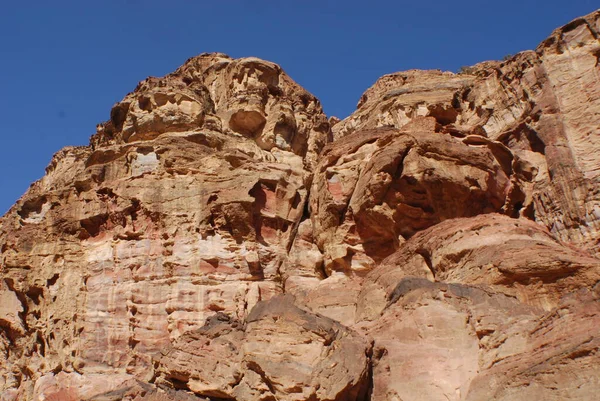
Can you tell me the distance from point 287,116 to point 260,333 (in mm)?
15861

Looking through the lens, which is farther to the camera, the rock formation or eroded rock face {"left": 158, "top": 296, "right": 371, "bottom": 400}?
the rock formation

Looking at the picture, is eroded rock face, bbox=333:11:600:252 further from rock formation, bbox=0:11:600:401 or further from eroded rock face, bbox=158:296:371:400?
eroded rock face, bbox=158:296:371:400

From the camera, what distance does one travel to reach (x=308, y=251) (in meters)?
25.3

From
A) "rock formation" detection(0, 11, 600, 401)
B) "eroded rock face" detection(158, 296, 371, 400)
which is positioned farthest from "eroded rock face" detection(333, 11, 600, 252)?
"eroded rock face" detection(158, 296, 371, 400)

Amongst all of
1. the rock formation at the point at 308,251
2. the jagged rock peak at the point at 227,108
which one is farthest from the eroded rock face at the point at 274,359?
the jagged rock peak at the point at 227,108

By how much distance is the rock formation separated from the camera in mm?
15812

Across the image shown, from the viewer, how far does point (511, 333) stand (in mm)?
15031

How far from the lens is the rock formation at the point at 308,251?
623 inches

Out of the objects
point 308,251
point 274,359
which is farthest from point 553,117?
point 274,359

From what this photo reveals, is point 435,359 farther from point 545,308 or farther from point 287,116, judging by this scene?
point 287,116

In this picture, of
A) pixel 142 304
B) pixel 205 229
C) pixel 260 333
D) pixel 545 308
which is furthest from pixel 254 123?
pixel 545 308

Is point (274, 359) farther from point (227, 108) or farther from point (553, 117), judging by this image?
point (553, 117)

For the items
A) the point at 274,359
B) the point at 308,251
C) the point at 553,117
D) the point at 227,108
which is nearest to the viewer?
the point at 274,359

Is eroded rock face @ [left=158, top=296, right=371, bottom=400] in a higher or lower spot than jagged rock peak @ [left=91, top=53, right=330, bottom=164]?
lower
